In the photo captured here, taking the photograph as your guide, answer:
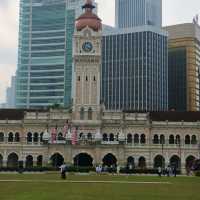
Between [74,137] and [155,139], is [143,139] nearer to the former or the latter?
[155,139]

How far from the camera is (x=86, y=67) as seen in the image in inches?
4582

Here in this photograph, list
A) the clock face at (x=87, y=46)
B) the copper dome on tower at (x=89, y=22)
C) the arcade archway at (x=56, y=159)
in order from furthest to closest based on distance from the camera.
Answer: the copper dome on tower at (x=89, y=22), the clock face at (x=87, y=46), the arcade archway at (x=56, y=159)

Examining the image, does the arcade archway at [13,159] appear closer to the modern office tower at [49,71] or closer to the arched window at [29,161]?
the arched window at [29,161]

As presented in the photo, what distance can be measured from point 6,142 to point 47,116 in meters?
9.76

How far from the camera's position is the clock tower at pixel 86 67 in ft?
378

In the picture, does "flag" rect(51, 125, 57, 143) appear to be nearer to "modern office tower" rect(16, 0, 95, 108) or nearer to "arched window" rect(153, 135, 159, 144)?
"arched window" rect(153, 135, 159, 144)

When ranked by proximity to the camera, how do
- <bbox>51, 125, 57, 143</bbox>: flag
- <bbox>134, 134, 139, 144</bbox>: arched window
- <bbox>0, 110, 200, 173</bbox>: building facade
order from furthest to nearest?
<bbox>134, 134, 139, 144</bbox>: arched window → <bbox>0, 110, 200, 173</bbox>: building facade → <bbox>51, 125, 57, 143</bbox>: flag

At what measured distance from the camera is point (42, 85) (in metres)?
196

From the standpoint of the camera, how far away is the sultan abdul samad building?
112m

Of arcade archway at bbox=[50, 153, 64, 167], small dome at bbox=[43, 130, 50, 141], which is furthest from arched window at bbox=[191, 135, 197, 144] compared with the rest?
small dome at bbox=[43, 130, 50, 141]

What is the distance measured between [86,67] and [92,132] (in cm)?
1336

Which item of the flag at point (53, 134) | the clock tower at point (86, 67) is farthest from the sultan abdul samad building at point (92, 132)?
the flag at point (53, 134)

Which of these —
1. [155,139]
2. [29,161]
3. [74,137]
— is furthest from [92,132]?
[29,161]

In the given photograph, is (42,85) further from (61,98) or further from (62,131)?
(62,131)
